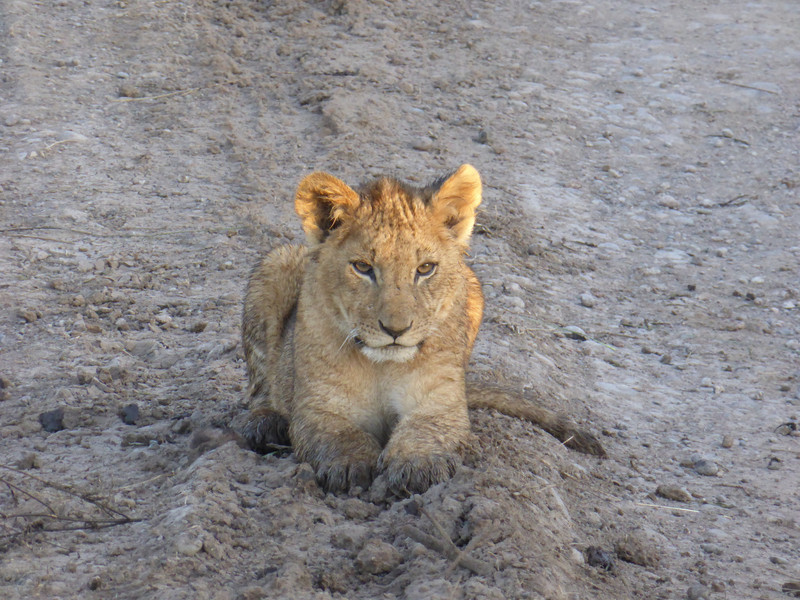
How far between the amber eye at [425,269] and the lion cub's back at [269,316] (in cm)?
111

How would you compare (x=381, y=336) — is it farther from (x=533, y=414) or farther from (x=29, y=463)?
(x=29, y=463)

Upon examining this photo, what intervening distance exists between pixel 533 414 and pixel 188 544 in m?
2.24

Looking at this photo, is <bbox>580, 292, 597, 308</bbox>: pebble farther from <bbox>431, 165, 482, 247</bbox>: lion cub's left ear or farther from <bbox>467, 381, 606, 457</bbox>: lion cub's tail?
<bbox>431, 165, 482, 247</bbox>: lion cub's left ear

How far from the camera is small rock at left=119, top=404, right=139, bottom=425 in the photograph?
213 inches

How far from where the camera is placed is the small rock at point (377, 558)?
3723 mm

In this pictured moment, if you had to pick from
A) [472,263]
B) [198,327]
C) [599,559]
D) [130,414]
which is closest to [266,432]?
[130,414]

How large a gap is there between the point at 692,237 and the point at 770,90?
359 cm

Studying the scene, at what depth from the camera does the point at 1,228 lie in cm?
765

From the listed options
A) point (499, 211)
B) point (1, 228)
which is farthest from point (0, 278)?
point (499, 211)

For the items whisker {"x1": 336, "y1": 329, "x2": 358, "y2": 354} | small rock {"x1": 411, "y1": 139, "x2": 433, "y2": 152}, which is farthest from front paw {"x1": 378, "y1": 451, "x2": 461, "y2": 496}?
small rock {"x1": 411, "y1": 139, "x2": 433, "y2": 152}

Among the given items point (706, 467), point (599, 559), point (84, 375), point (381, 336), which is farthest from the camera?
point (84, 375)

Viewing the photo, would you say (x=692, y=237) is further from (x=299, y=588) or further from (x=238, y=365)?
(x=299, y=588)

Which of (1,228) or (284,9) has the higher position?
(284,9)

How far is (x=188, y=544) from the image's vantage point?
376cm
